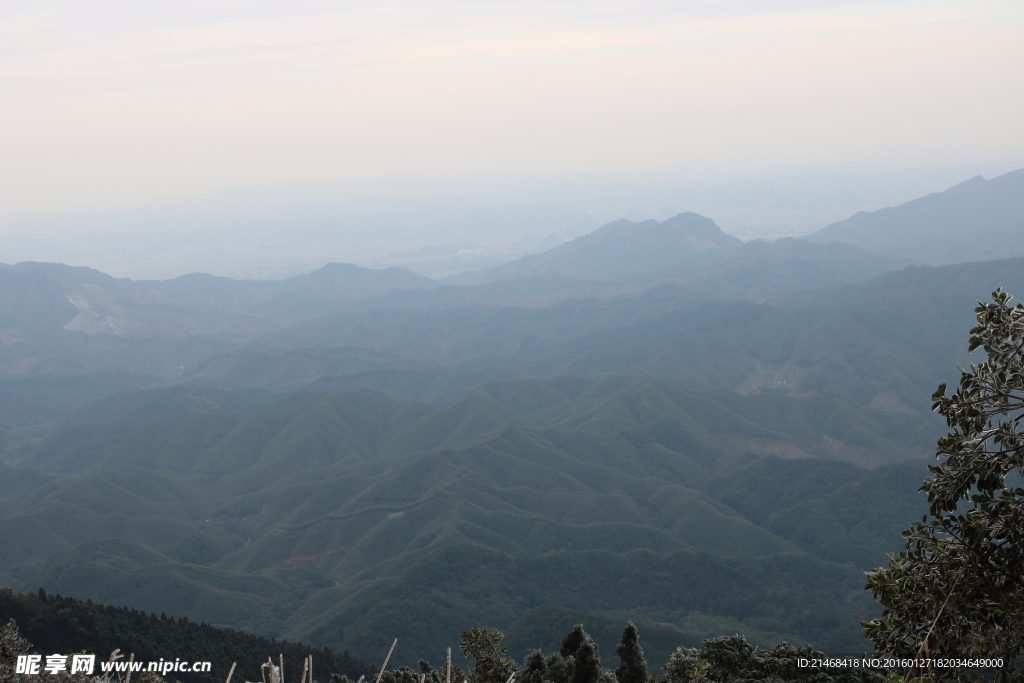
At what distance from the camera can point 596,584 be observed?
314 ft

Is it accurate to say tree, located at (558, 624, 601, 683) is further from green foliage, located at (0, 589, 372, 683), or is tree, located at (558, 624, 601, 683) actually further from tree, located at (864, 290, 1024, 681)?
tree, located at (864, 290, 1024, 681)

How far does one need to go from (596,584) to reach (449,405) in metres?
95.3

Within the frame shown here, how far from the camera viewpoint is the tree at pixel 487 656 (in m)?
19.9

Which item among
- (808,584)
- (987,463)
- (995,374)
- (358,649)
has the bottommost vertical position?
(358,649)

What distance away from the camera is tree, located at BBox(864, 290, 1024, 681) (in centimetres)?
924

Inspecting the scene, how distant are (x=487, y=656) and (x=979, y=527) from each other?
1446 centimetres

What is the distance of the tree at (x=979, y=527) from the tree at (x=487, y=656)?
12336 mm

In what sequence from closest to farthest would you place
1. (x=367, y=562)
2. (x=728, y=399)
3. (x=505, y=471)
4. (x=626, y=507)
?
(x=367, y=562) → (x=626, y=507) → (x=505, y=471) → (x=728, y=399)

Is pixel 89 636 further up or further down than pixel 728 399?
further down

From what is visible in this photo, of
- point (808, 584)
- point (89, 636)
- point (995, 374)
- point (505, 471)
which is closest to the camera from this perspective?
point (995, 374)

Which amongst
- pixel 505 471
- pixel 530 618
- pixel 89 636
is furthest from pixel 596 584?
pixel 89 636

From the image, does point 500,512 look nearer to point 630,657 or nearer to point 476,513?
point 476,513

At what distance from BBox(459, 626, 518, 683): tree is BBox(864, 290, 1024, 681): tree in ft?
40.5

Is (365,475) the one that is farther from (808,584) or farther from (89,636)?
(89,636)
